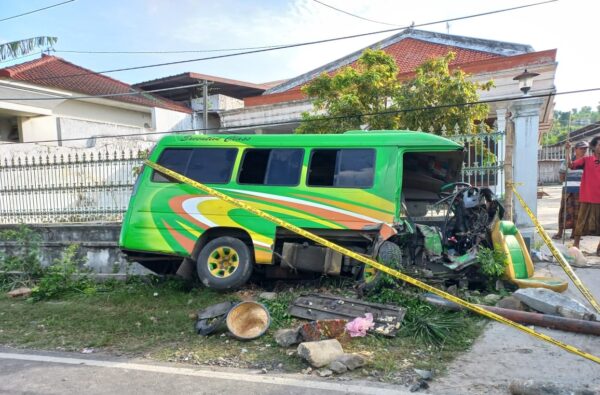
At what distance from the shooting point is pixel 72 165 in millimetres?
9125

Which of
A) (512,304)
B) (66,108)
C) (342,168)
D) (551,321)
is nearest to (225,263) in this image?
(342,168)

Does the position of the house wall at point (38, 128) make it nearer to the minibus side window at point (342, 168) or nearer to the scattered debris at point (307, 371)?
the minibus side window at point (342, 168)

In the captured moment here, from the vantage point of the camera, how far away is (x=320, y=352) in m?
3.75

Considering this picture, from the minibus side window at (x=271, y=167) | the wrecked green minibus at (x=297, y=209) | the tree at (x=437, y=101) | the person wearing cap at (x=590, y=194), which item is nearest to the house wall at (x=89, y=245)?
the wrecked green minibus at (x=297, y=209)

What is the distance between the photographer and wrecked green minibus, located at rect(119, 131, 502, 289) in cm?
561

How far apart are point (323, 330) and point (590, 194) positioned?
5.98 metres

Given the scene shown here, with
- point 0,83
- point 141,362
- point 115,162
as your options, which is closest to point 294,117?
point 115,162

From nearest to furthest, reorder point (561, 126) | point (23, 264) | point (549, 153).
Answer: point (23, 264), point (549, 153), point (561, 126)

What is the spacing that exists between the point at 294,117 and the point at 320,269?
35.3 feet

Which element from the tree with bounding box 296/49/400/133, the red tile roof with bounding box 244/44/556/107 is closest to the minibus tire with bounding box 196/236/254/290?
the tree with bounding box 296/49/400/133

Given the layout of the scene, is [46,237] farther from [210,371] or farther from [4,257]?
[210,371]

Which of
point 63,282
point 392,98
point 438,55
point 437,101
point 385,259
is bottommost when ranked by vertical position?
point 63,282

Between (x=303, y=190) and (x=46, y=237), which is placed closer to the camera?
(x=303, y=190)

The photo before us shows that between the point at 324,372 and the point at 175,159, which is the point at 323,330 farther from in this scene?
the point at 175,159
